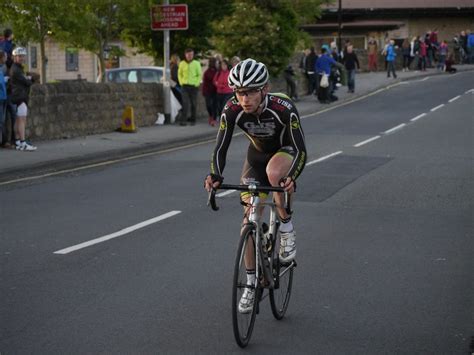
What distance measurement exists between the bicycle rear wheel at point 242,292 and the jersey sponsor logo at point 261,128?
2.64ft

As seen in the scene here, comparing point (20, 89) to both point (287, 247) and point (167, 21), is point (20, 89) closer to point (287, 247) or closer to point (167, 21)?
point (167, 21)

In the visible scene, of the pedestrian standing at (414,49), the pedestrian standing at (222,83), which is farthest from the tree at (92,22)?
the pedestrian standing at (414,49)

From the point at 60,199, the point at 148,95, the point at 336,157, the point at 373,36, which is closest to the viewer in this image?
the point at 60,199

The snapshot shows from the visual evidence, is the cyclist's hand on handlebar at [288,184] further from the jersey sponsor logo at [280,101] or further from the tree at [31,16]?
the tree at [31,16]

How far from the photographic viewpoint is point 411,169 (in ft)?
57.6

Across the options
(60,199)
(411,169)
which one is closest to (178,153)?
(411,169)

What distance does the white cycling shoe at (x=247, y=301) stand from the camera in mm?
6629

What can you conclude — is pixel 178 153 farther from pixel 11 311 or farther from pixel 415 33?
pixel 415 33

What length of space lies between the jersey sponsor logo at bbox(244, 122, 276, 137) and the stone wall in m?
14.5

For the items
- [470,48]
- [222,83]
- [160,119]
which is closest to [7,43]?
[160,119]

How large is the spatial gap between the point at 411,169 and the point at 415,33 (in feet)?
180

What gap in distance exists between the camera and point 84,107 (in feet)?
77.7

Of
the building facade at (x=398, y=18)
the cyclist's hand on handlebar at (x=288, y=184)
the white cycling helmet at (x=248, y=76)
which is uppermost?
the building facade at (x=398, y=18)

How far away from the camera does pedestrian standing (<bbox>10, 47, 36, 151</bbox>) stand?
1927 centimetres
